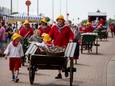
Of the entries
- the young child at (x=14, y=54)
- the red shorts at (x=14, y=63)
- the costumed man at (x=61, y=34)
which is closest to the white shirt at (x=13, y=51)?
the young child at (x=14, y=54)

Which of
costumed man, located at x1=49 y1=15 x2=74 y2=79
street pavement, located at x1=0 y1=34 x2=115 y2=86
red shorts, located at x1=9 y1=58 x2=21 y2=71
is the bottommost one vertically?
street pavement, located at x1=0 y1=34 x2=115 y2=86

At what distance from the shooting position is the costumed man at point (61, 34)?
50.7ft

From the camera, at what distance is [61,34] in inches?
615

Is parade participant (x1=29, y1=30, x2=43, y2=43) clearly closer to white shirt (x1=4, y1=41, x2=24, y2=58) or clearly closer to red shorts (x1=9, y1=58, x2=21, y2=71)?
white shirt (x1=4, y1=41, x2=24, y2=58)

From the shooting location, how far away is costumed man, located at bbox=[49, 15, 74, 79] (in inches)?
609

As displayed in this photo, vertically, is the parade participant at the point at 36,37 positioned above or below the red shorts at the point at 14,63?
above

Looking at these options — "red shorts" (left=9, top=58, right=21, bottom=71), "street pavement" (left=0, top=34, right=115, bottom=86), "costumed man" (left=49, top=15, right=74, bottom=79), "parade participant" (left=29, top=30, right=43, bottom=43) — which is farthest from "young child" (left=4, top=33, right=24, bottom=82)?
"parade participant" (left=29, top=30, right=43, bottom=43)

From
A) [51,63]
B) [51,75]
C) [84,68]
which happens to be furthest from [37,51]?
[84,68]

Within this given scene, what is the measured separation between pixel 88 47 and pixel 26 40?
28.9 ft

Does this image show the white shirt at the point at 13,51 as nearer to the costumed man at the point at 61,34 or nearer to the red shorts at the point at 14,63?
the red shorts at the point at 14,63

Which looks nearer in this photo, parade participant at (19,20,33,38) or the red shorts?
the red shorts

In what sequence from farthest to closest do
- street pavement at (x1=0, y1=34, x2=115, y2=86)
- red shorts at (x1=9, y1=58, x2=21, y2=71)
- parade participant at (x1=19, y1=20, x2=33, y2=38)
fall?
1. parade participant at (x1=19, y1=20, x2=33, y2=38)
2. red shorts at (x1=9, y1=58, x2=21, y2=71)
3. street pavement at (x1=0, y1=34, x2=115, y2=86)

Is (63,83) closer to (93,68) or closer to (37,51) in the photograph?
(37,51)

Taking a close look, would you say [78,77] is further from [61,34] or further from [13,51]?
[13,51]
